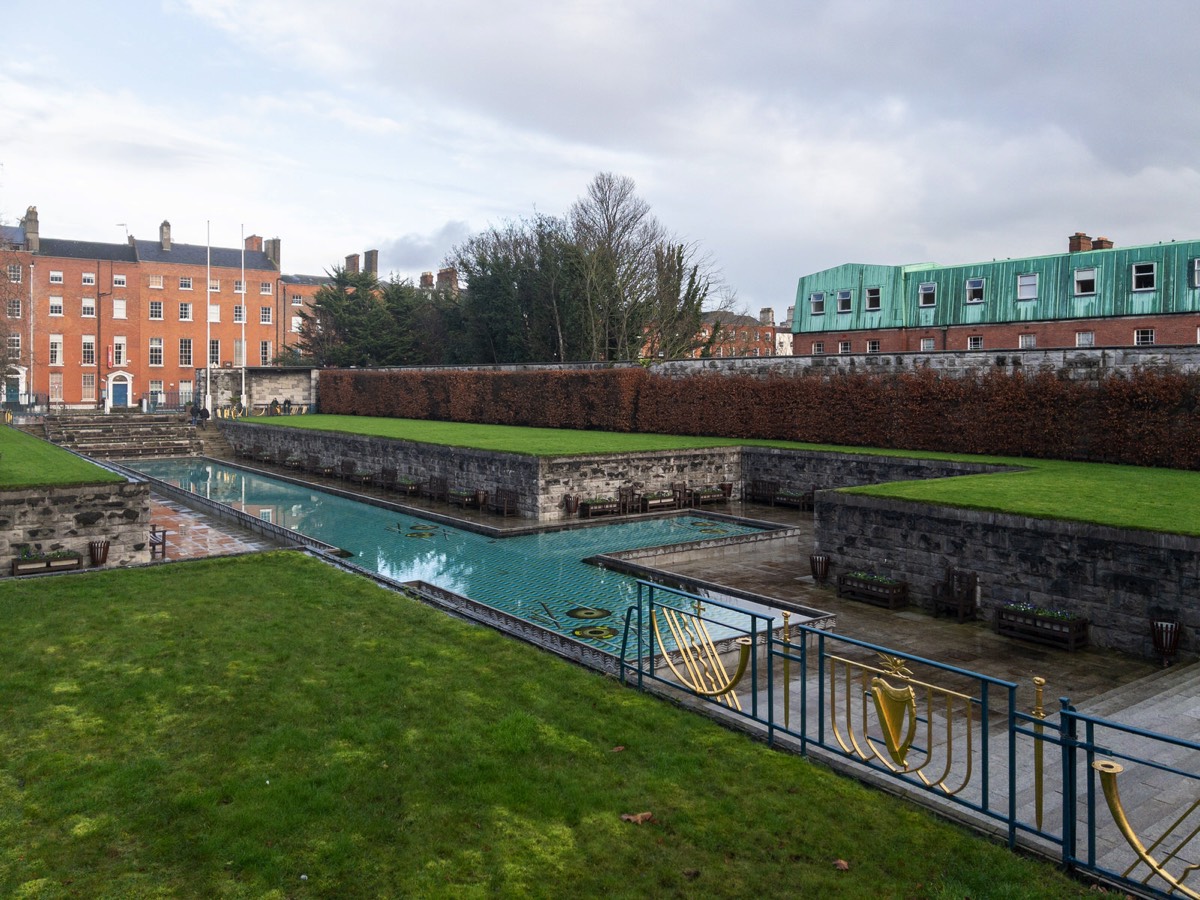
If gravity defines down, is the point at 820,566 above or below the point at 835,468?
below

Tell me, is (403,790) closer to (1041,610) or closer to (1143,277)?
(1041,610)

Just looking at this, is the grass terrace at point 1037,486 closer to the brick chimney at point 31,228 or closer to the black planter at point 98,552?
the black planter at point 98,552

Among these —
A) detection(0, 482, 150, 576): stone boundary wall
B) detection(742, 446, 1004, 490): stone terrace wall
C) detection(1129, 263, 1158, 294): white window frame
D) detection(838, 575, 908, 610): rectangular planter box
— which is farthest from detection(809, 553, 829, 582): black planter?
detection(1129, 263, 1158, 294): white window frame

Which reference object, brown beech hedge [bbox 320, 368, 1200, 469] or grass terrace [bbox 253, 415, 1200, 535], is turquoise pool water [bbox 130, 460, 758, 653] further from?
brown beech hedge [bbox 320, 368, 1200, 469]

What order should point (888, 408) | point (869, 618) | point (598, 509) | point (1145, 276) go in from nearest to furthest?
1. point (869, 618)
2. point (598, 509)
3. point (888, 408)
4. point (1145, 276)

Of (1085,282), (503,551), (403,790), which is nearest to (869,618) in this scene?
(503,551)

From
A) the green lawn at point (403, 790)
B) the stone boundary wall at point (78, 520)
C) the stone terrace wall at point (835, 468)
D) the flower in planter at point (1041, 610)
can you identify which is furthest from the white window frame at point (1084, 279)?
the stone boundary wall at point (78, 520)

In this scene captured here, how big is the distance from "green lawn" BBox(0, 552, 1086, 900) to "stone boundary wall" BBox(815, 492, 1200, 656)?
20.4ft

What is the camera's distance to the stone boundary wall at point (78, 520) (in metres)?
13.3

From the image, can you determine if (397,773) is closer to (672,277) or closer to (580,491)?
(580,491)

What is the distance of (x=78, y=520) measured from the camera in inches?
545

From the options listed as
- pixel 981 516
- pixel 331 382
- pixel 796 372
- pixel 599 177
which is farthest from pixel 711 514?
pixel 331 382

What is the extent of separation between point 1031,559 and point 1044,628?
1.25m

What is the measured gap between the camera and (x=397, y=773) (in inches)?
234
